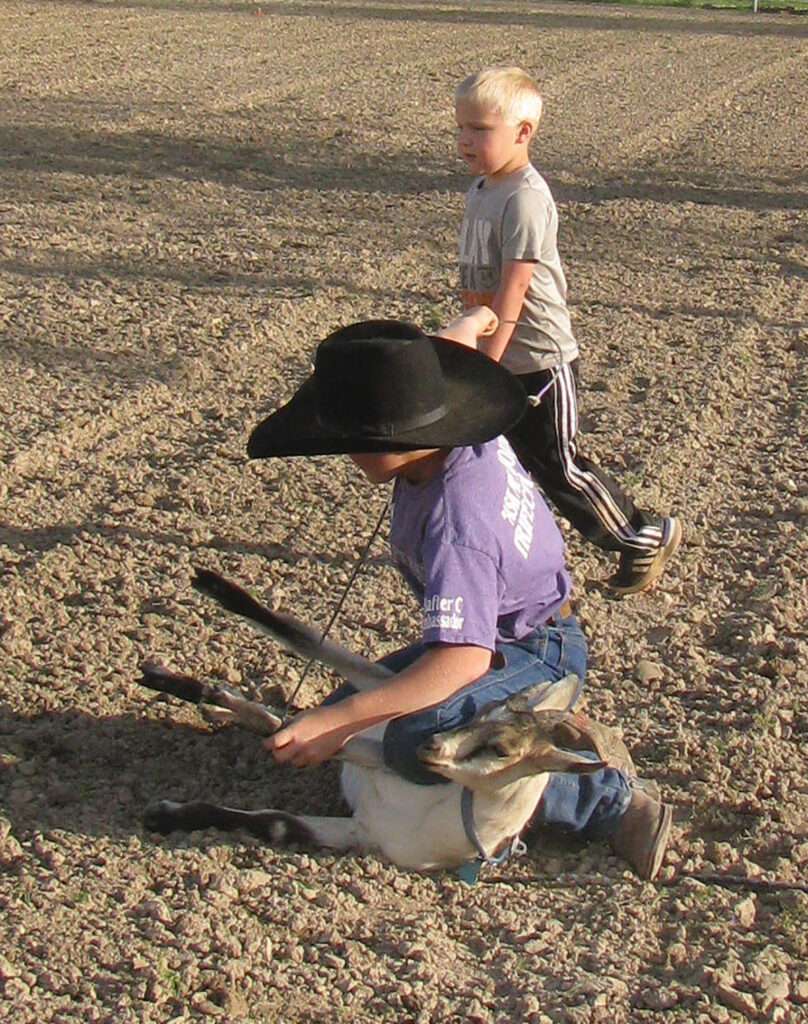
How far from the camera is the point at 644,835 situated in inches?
→ 130

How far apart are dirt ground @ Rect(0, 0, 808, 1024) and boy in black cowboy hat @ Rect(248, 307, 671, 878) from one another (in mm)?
213

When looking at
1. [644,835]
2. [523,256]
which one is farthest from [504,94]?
[644,835]

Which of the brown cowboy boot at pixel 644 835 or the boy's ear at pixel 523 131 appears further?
the boy's ear at pixel 523 131

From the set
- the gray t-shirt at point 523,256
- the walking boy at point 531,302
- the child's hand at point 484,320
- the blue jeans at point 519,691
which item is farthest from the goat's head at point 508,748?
the gray t-shirt at point 523,256

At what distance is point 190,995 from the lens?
289 cm

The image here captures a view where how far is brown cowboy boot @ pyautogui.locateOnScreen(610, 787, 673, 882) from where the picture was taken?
10.8 feet

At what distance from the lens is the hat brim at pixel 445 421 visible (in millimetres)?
3006

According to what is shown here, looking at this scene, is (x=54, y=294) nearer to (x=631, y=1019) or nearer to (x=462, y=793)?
(x=462, y=793)

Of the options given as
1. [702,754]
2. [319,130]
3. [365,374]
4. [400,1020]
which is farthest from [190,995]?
[319,130]

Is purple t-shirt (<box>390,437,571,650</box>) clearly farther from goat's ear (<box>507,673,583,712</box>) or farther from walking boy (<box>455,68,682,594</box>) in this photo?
walking boy (<box>455,68,682,594</box>)

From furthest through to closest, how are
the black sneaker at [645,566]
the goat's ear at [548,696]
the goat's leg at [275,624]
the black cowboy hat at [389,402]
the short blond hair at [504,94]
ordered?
the black sneaker at [645,566] → the short blond hair at [504,94] → the goat's leg at [275,624] → the goat's ear at [548,696] → the black cowboy hat at [389,402]

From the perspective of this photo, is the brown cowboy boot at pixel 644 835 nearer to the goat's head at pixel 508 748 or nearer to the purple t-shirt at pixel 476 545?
the goat's head at pixel 508 748

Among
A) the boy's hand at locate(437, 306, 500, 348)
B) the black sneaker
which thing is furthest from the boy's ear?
the black sneaker

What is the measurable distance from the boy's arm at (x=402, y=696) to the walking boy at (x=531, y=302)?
3.99 feet
